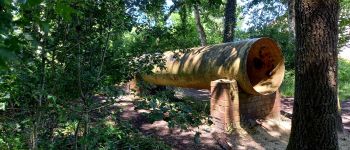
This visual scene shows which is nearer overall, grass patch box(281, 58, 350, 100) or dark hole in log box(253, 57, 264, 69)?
dark hole in log box(253, 57, 264, 69)

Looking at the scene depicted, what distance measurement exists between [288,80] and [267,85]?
829 centimetres

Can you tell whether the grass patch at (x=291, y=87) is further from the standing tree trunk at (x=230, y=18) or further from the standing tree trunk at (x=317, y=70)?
the standing tree trunk at (x=317, y=70)

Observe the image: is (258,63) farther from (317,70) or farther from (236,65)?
(317,70)

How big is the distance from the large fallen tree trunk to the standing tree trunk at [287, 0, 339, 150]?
7.52 feet

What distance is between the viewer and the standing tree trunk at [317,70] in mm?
4637

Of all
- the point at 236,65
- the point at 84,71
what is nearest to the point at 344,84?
the point at 236,65

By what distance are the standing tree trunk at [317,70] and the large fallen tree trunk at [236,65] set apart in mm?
2293

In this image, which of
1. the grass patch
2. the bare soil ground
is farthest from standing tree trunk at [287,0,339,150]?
the grass patch

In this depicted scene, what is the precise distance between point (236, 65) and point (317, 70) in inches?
98.8

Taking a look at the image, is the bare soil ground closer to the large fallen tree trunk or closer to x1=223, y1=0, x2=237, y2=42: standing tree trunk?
the large fallen tree trunk

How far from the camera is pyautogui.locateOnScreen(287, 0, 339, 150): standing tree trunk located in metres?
4.64

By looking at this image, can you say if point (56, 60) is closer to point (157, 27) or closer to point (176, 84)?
point (157, 27)

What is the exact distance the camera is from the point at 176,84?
29.7 ft

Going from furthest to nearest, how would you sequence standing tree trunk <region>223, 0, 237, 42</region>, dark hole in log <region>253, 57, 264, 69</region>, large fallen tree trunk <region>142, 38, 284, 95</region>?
1. standing tree trunk <region>223, 0, 237, 42</region>
2. dark hole in log <region>253, 57, 264, 69</region>
3. large fallen tree trunk <region>142, 38, 284, 95</region>
